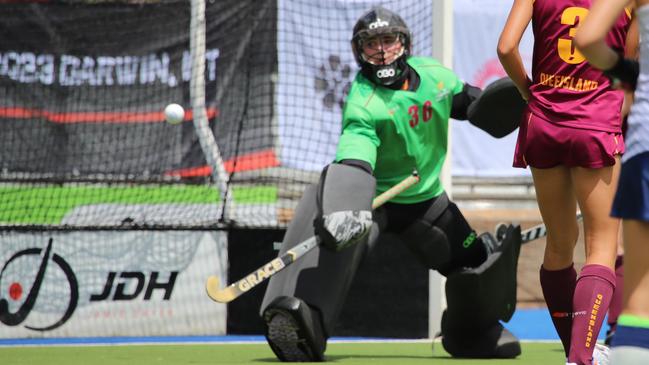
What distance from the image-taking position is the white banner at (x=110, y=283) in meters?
6.88

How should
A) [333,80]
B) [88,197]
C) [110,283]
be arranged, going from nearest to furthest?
[110,283] < [88,197] < [333,80]

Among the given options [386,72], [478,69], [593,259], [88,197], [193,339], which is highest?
[386,72]

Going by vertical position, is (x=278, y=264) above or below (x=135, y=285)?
above

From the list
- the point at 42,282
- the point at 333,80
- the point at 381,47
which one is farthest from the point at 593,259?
the point at 333,80

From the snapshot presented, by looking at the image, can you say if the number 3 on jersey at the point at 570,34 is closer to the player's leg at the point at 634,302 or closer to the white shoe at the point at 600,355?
the white shoe at the point at 600,355

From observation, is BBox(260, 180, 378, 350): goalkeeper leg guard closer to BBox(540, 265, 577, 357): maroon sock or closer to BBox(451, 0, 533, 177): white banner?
BBox(540, 265, 577, 357): maroon sock

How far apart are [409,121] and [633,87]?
292 centimetres

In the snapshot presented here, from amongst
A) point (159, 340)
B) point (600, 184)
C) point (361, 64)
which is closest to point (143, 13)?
point (159, 340)

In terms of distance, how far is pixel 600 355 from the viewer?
12.8 feet

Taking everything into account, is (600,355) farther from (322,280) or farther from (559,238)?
(322,280)

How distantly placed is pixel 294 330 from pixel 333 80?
2.73 metres

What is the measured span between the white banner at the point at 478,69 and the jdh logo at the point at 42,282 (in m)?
2.98

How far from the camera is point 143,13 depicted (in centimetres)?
774

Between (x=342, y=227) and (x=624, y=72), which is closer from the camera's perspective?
(x=624, y=72)
